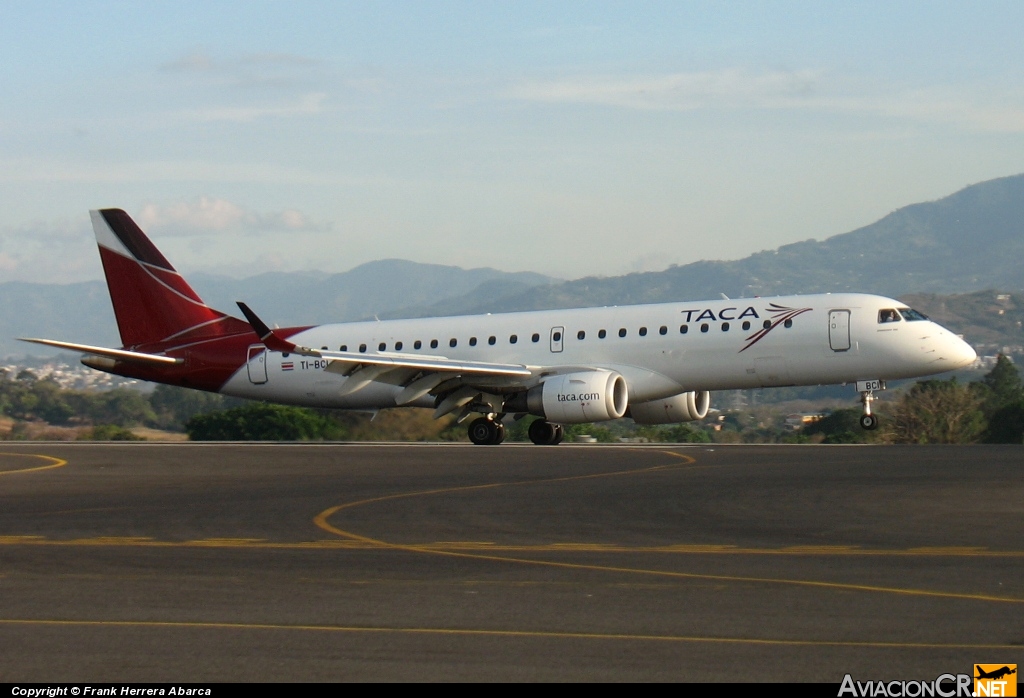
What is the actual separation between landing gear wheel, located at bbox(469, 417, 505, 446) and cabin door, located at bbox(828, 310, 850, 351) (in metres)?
8.91

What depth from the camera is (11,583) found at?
1199cm

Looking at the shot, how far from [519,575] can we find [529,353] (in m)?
23.3

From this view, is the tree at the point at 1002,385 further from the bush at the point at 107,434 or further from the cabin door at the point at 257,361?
the bush at the point at 107,434

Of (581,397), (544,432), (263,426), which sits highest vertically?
(581,397)

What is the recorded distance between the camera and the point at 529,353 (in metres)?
35.5

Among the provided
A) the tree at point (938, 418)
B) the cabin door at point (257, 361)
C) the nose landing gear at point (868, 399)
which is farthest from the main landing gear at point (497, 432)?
the tree at point (938, 418)

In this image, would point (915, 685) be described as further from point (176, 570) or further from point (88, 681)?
point (176, 570)

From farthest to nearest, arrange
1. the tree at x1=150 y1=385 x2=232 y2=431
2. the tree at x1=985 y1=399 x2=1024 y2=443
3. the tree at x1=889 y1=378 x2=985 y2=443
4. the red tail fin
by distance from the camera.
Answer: the tree at x1=150 y1=385 x2=232 y2=431, the red tail fin, the tree at x1=889 y1=378 x2=985 y2=443, the tree at x1=985 y1=399 x2=1024 y2=443

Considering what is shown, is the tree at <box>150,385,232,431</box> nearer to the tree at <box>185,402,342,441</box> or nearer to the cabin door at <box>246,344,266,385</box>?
the tree at <box>185,402,342,441</box>

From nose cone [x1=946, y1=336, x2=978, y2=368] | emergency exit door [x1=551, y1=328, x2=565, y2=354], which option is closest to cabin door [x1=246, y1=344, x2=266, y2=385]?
emergency exit door [x1=551, y1=328, x2=565, y2=354]

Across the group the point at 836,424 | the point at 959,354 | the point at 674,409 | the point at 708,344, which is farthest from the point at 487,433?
the point at 836,424

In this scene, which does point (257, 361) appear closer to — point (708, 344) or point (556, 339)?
point (556, 339)

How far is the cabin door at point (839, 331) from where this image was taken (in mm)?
32625

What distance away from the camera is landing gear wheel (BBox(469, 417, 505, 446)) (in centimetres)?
3519
